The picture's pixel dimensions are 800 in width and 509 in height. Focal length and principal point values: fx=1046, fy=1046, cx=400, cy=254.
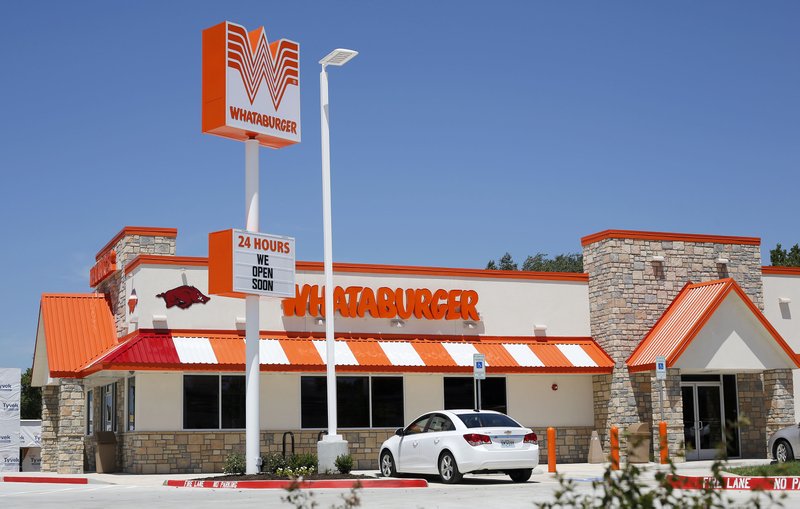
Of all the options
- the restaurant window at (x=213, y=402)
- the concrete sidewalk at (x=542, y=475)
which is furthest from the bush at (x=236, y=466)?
the restaurant window at (x=213, y=402)

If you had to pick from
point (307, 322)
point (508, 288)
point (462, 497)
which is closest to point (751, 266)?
point (508, 288)

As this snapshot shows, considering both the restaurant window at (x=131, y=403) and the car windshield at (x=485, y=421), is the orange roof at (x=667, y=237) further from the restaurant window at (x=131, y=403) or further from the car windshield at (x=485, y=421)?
the restaurant window at (x=131, y=403)

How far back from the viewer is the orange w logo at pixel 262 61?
22156mm

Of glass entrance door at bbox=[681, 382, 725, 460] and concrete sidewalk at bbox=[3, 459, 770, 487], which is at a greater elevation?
glass entrance door at bbox=[681, 382, 725, 460]

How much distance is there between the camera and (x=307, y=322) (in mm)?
28328

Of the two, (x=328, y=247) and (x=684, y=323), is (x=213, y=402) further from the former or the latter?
(x=684, y=323)

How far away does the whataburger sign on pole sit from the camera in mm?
21766

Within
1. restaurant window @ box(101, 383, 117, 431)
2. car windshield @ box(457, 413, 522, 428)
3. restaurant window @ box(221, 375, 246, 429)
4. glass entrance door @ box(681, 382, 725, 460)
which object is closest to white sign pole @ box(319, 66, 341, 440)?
car windshield @ box(457, 413, 522, 428)

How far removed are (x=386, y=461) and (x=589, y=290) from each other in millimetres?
11163

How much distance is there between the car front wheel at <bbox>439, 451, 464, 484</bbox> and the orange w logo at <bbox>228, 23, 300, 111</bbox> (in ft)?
27.6

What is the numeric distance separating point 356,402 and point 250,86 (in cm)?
986

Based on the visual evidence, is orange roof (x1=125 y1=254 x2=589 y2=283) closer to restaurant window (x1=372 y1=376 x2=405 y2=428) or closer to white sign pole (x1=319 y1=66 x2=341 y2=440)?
restaurant window (x1=372 y1=376 x2=405 y2=428)

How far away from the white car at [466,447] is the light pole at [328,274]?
1.48 m

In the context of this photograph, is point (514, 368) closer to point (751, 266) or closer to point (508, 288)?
point (508, 288)
